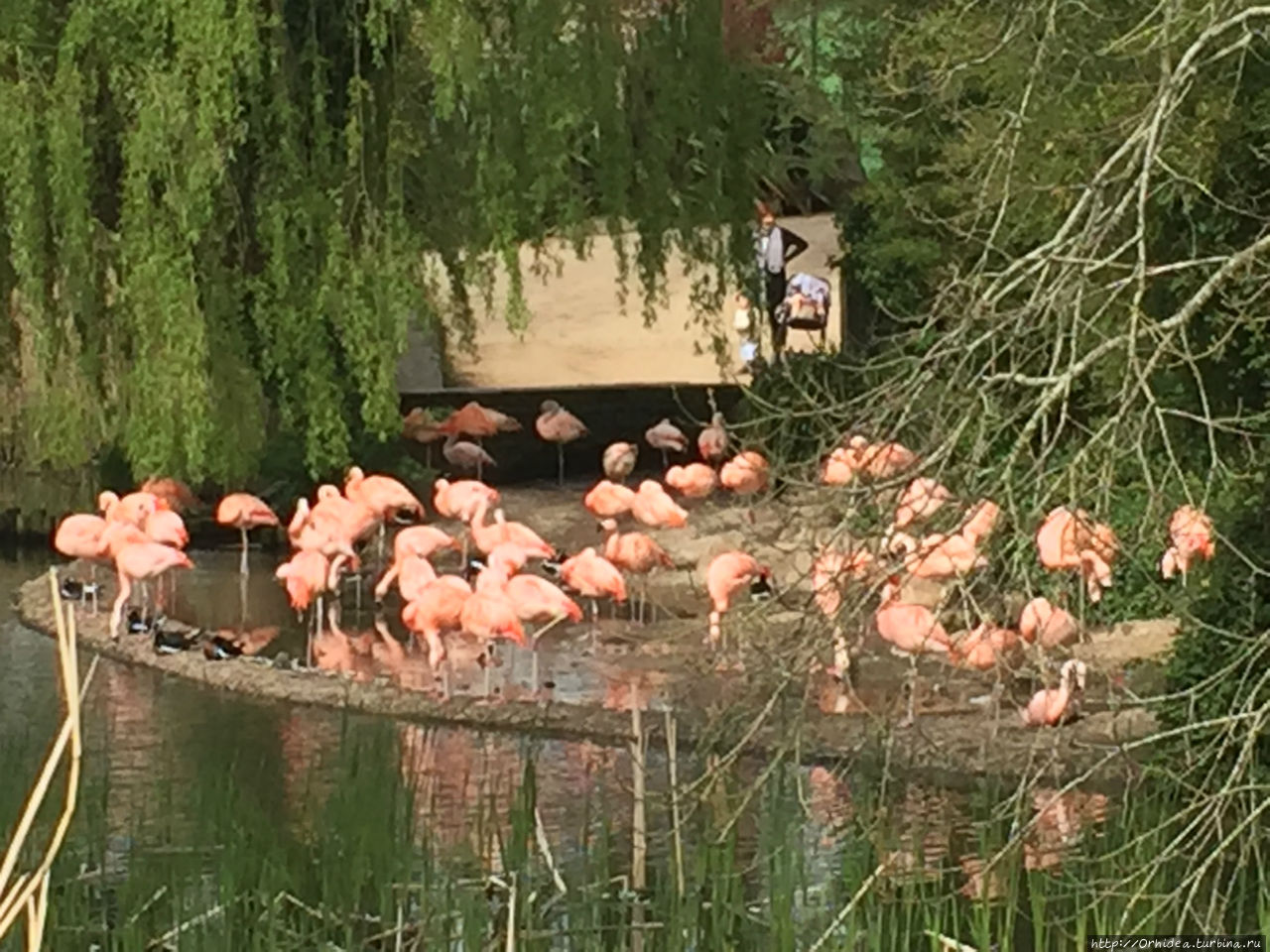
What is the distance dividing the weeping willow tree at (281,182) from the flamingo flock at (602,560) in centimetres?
48

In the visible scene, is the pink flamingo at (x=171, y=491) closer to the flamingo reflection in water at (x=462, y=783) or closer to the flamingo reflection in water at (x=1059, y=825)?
the flamingo reflection in water at (x=462, y=783)

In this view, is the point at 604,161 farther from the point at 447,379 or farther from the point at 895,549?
the point at 447,379

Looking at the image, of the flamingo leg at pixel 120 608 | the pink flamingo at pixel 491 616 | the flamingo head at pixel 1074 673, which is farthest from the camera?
the flamingo leg at pixel 120 608

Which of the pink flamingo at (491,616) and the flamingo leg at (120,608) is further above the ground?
the pink flamingo at (491,616)

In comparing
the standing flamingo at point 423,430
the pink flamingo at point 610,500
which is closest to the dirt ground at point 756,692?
the pink flamingo at point 610,500

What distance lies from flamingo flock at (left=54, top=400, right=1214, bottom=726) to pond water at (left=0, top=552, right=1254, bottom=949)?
43 centimetres

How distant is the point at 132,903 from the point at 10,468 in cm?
895

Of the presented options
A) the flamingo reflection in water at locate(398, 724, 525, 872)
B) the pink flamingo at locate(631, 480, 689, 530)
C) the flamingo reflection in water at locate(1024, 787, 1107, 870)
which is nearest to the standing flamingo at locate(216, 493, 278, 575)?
the pink flamingo at locate(631, 480, 689, 530)

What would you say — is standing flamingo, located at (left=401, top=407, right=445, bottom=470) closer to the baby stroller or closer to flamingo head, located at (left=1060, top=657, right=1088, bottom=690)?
the baby stroller

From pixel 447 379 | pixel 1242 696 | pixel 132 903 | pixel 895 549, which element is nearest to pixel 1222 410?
pixel 1242 696

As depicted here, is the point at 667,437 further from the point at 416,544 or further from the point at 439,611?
the point at 439,611

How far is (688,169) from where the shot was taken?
1159 centimetres

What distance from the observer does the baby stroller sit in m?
19.0

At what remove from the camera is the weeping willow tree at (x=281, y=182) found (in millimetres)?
9438
